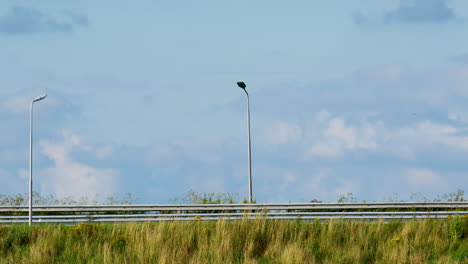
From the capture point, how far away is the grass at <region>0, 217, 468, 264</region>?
1437 centimetres

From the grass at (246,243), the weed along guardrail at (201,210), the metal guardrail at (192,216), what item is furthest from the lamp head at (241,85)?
the grass at (246,243)

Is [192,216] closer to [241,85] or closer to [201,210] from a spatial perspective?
[201,210]

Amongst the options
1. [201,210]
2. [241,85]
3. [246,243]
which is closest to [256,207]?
[201,210]

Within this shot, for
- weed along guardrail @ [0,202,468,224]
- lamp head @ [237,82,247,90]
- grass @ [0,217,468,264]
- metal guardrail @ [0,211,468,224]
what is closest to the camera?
grass @ [0,217,468,264]

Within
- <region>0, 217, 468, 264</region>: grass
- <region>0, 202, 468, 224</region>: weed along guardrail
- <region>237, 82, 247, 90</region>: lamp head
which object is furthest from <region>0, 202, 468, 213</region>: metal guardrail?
<region>237, 82, 247, 90</region>: lamp head

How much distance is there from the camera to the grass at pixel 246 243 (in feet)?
47.1

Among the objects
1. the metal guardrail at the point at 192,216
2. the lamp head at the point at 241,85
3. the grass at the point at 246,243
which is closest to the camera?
the grass at the point at 246,243

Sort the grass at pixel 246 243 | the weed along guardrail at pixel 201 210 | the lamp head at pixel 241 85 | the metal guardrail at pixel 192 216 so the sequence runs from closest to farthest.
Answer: the grass at pixel 246 243 < the metal guardrail at pixel 192 216 < the weed along guardrail at pixel 201 210 < the lamp head at pixel 241 85

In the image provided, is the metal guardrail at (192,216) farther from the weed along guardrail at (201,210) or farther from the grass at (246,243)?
the grass at (246,243)

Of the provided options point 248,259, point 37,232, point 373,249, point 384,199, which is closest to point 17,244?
point 37,232

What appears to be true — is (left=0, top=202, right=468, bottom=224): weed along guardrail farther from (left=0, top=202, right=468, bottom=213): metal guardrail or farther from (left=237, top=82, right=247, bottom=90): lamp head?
(left=237, top=82, right=247, bottom=90): lamp head

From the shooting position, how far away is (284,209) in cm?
2333

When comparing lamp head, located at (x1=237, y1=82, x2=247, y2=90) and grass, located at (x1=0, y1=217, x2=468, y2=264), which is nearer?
grass, located at (x1=0, y1=217, x2=468, y2=264)

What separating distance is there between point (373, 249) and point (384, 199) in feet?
36.6
